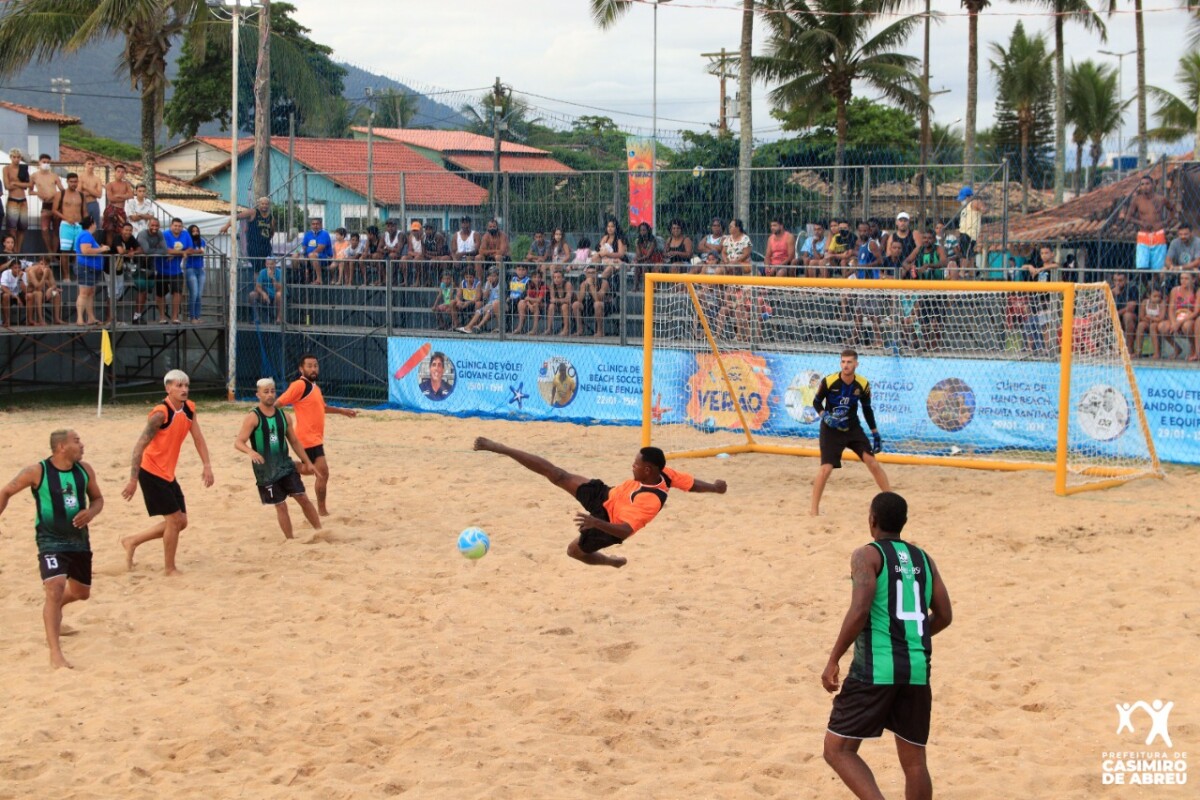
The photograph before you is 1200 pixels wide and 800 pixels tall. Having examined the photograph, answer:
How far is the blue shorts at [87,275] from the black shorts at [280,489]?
1022 cm

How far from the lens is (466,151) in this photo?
4988 cm

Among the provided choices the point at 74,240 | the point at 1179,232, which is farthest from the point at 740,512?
the point at 74,240

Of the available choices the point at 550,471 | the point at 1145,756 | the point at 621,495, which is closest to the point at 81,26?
the point at 550,471

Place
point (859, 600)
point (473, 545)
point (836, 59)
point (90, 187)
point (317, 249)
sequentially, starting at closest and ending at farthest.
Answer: point (859, 600), point (473, 545), point (90, 187), point (317, 249), point (836, 59)

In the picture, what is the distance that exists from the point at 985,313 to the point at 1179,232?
285 cm

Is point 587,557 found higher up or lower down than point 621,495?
lower down

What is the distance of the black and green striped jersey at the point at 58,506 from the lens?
8406mm

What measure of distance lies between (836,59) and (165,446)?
27450 millimetres

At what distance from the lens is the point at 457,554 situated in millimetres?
11125

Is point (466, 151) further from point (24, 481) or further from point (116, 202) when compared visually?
point (24, 481)

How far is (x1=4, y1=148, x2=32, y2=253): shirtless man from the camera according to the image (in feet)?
67.2

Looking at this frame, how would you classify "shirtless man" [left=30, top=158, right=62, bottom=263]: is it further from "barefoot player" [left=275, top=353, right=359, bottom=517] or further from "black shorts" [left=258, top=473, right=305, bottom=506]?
"black shorts" [left=258, top=473, right=305, bottom=506]

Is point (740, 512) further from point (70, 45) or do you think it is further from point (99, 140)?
point (99, 140)

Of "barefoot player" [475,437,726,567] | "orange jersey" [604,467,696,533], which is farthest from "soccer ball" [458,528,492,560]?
"orange jersey" [604,467,696,533]
